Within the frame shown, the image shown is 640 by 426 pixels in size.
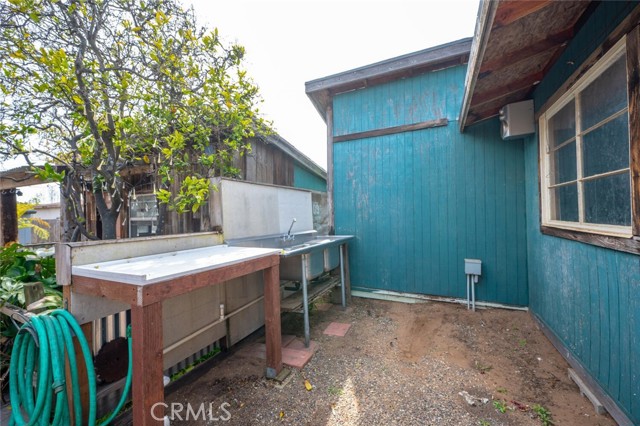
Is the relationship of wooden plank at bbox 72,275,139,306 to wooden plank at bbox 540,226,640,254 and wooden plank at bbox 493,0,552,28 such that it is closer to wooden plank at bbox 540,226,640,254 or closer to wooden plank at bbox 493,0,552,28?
wooden plank at bbox 493,0,552,28

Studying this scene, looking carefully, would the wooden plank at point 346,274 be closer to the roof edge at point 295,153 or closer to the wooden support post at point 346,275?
the wooden support post at point 346,275

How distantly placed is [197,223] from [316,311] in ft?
8.47

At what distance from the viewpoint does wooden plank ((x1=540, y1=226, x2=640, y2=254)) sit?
4.94ft

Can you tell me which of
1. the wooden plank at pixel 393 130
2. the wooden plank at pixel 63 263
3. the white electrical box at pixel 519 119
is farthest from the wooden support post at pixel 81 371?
the white electrical box at pixel 519 119

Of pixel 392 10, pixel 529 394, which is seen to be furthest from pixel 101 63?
pixel 529 394

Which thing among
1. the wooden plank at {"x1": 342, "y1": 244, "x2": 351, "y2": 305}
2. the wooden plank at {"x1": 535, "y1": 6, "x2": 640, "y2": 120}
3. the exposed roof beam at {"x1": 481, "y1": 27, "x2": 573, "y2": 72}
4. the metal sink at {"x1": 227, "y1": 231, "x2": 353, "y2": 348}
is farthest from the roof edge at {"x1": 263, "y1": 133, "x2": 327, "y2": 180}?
the wooden plank at {"x1": 535, "y1": 6, "x2": 640, "y2": 120}

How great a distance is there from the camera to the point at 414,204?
4.03 meters

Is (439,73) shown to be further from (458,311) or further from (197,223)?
(197,223)

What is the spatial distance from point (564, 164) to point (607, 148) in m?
0.77

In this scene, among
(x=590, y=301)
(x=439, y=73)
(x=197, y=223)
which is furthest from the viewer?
(x=197, y=223)

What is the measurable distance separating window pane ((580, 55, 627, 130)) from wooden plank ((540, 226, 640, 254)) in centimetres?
88

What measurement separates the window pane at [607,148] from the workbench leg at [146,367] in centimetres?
306

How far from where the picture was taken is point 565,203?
2527 mm

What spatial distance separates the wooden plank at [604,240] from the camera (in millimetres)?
1506
